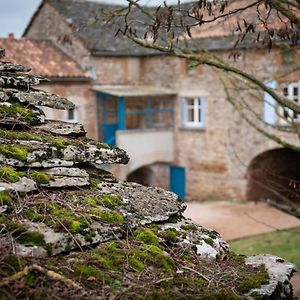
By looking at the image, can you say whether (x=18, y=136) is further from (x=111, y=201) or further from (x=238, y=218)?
(x=238, y=218)

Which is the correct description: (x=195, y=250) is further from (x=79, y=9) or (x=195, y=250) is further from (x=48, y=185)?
(x=79, y=9)

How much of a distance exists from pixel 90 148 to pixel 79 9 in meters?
19.9

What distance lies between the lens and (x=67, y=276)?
3199 millimetres

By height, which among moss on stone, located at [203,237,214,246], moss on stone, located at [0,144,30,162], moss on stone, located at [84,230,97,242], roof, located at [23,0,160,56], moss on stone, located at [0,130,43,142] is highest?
roof, located at [23,0,160,56]

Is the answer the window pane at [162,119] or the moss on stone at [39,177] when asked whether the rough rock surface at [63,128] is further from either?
the window pane at [162,119]

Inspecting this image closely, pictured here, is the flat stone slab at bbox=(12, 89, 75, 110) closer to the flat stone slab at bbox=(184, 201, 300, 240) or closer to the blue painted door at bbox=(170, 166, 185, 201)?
the flat stone slab at bbox=(184, 201, 300, 240)

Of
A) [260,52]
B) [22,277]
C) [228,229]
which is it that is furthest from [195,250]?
[260,52]

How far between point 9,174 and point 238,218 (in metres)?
15.9

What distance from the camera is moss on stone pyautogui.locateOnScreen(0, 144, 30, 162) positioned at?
4.01 m

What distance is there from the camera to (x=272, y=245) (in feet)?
52.0

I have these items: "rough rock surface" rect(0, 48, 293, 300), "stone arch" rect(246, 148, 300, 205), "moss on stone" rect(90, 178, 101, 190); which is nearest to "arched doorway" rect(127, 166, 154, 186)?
"stone arch" rect(246, 148, 300, 205)

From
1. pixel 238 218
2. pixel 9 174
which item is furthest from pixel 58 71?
pixel 9 174

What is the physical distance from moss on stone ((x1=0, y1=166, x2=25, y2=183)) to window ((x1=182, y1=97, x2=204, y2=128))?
60.6ft

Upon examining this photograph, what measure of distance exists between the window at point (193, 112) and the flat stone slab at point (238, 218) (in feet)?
9.90
